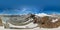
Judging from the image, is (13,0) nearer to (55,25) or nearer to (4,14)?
(4,14)

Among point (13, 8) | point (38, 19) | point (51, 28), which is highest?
point (13, 8)

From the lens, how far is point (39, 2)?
131 centimetres

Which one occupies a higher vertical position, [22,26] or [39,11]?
[39,11]

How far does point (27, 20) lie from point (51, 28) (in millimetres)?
273

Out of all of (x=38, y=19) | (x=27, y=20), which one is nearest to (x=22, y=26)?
(x=27, y=20)

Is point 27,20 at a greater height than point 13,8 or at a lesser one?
lesser

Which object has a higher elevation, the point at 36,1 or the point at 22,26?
the point at 36,1

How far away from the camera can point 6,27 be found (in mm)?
1393

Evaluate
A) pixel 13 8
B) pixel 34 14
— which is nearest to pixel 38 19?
pixel 34 14

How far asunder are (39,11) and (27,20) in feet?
0.52

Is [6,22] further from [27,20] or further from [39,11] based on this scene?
[39,11]

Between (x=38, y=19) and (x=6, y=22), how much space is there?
344 millimetres

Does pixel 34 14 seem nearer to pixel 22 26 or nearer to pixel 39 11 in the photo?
pixel 39 11

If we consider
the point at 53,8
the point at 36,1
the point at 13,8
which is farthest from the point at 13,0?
the point at 53,8
